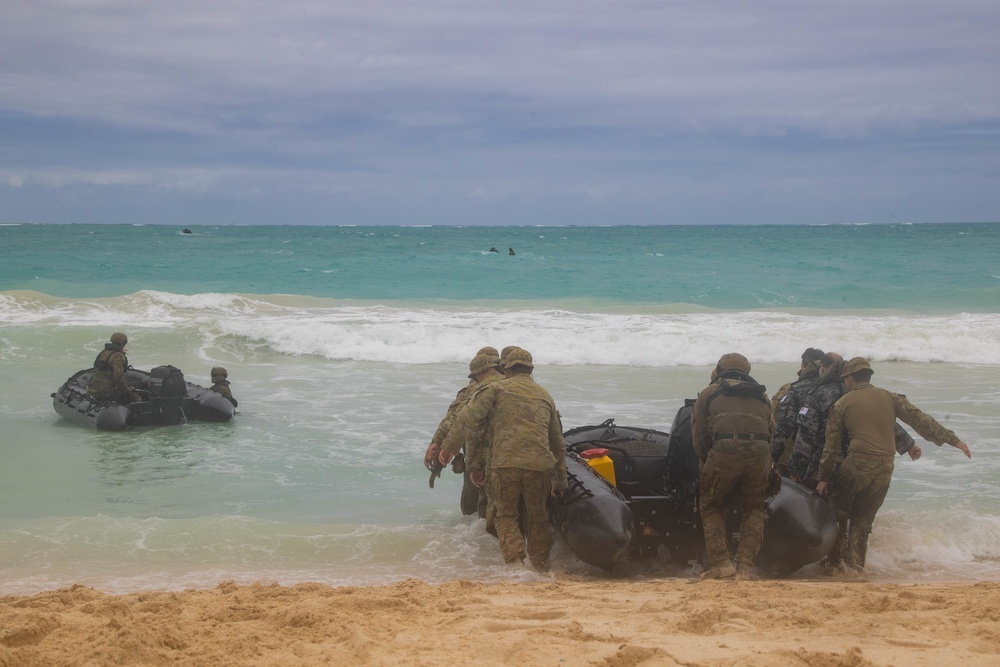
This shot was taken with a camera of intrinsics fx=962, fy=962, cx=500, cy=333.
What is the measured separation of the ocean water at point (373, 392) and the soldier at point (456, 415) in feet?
0.79

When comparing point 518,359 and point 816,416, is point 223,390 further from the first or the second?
point 816,416

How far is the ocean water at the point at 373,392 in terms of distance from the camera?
7.11 metres

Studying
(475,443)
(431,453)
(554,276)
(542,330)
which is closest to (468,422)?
(475,443)

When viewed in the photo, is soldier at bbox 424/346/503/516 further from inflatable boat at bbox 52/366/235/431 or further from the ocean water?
inflatable boat at bbox 52/366/235/431

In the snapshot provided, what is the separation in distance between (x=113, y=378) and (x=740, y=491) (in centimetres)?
811

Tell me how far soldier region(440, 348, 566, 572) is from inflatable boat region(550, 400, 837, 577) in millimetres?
175

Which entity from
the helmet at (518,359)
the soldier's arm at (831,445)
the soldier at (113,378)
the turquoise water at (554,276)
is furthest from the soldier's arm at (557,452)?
the turquoise water at (554,276)

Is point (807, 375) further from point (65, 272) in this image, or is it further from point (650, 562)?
point (65, 272)

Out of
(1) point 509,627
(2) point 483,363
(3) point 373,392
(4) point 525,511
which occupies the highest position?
(2) point 483,363

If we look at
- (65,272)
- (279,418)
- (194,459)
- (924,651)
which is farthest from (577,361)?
(65,272)

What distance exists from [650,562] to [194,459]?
5419 mm

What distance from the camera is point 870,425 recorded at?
6.49 metres

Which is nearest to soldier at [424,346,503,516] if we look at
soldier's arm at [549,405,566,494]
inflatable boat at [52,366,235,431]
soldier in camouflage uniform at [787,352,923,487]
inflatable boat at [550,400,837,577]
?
soldier's arm at [549,405,566,494]

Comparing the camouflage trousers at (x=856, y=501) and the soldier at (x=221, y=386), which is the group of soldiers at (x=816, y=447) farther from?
the soldier at (x=221, y=386)
